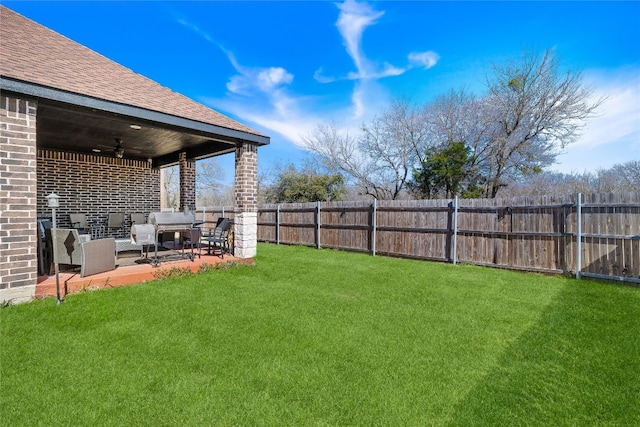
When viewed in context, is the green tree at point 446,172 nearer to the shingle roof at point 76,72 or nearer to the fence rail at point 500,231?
the fence rail at point 500,231

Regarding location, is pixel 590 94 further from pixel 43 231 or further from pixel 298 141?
pixel 43 231

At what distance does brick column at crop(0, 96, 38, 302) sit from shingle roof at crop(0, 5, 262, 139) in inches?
21.8

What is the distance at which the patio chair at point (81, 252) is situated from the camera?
515cm

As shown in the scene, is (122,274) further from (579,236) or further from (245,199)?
(579,236)

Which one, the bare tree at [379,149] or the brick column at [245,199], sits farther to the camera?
the bare tree at [379,149]

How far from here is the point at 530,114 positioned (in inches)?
614

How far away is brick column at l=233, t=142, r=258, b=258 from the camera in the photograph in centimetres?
715

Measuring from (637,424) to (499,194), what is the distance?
17090 millimetres

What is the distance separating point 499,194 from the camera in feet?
56.6

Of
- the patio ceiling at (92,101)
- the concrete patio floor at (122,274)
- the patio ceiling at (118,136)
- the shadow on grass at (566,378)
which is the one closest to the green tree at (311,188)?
the patio ceiling at (118,136)

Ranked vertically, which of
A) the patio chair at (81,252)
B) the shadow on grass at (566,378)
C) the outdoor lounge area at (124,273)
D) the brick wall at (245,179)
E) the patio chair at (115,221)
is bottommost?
the shadow on grass at (566,378)

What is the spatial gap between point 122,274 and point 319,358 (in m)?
4.11

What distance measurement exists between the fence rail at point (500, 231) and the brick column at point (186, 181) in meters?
4.00

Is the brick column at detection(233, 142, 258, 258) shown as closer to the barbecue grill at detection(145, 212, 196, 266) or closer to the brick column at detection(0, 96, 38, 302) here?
the barbecue grill at detection(145, 212, 196, 266)
